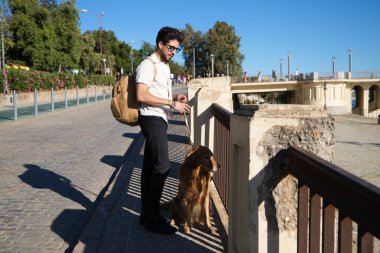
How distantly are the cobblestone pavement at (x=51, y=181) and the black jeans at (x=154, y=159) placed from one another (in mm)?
879

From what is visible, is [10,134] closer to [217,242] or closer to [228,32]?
[217,242]

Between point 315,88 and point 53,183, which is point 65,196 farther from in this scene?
point 315,88

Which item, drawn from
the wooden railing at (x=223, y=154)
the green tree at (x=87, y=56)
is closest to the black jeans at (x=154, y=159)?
the wooden railing at (x=223, y=154)

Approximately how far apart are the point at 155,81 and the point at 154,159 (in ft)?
2.59

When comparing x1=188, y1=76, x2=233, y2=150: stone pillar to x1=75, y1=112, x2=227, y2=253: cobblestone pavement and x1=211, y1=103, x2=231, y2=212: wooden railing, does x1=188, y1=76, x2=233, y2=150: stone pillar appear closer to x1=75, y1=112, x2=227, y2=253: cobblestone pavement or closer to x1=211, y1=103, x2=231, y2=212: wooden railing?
x1=211, y1=103, x2=231, y2=212: wooden railing

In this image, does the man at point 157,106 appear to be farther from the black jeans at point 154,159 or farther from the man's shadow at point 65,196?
the man's shadow at point 65,196

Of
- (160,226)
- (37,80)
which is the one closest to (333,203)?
(160,226)

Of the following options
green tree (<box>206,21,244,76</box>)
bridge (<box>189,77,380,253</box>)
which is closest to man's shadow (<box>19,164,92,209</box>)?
bridge (<box>189,77,380,253</box>)

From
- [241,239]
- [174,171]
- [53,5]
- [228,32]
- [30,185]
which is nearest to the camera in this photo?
[241,239]

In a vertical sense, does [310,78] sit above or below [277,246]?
above

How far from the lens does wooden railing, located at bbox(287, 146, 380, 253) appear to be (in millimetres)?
1410

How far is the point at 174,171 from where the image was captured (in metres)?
7.08

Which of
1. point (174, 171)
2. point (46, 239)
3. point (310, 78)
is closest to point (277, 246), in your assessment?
point (46, 239)

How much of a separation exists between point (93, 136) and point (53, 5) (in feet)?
108
